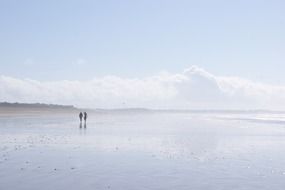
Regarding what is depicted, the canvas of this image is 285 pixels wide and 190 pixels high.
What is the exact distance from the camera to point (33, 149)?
92.0 ft

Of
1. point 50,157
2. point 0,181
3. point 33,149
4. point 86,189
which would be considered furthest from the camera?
point 33,149

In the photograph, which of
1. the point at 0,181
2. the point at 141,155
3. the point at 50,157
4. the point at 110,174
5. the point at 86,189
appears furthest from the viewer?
the point at 141,155

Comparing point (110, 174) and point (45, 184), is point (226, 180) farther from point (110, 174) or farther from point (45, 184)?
point (45, 184)

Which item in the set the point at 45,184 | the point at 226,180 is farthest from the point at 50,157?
the point at 226,180

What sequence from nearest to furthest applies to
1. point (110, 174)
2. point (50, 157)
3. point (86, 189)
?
point (86, 189) < point (110, 174) < point (50, 157)

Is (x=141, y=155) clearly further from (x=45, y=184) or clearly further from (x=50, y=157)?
(x=45, y=184)

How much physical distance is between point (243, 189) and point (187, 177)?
9.97 feet

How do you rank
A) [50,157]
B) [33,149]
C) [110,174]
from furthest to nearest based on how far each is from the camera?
[33,149] → [50,157] → [110,174]

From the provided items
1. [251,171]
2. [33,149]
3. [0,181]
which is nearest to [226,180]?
[251,171]

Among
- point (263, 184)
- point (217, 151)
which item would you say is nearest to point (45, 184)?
point (263, 184)

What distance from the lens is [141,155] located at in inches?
1026

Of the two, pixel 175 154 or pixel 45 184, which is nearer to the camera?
pixel 45 184

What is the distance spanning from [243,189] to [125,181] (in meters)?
4.91

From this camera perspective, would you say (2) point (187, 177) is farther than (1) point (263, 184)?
Yes
